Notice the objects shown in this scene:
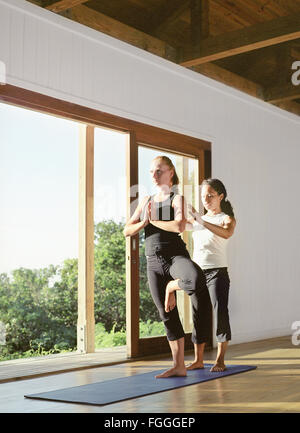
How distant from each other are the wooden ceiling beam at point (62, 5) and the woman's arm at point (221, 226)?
1.83 meters

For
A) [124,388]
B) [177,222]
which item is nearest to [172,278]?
[177,222]

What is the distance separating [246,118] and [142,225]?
3.51 meters

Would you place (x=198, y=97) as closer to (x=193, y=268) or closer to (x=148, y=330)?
(x=148, y=330)

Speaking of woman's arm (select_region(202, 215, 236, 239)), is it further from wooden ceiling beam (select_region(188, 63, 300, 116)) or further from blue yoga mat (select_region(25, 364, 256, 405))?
wooden ceiling beam (select_region(188, 63, 300, 116))

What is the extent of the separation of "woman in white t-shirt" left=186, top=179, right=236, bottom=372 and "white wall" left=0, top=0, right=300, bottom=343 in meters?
1.39

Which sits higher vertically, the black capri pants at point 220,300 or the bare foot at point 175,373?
the black capri pants at point 220,300

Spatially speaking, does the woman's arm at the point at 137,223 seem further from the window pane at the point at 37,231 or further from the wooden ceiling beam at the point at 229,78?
the wooden ceiling beam at the point at 229,78

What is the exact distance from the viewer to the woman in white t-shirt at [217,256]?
171 inches

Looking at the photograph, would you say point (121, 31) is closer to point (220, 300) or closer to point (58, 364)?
point (220, 300)

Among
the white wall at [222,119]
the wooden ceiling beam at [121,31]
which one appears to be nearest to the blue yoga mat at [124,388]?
the white wall at [222,119]

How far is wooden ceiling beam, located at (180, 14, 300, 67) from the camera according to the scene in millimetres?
5258

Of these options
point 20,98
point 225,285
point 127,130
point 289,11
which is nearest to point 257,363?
point 225,285

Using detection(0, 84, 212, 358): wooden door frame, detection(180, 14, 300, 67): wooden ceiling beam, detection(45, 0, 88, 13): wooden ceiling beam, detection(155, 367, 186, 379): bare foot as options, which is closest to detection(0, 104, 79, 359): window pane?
detection(0, 84, 212, 358): wooden door frame

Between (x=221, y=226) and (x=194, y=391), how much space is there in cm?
124
